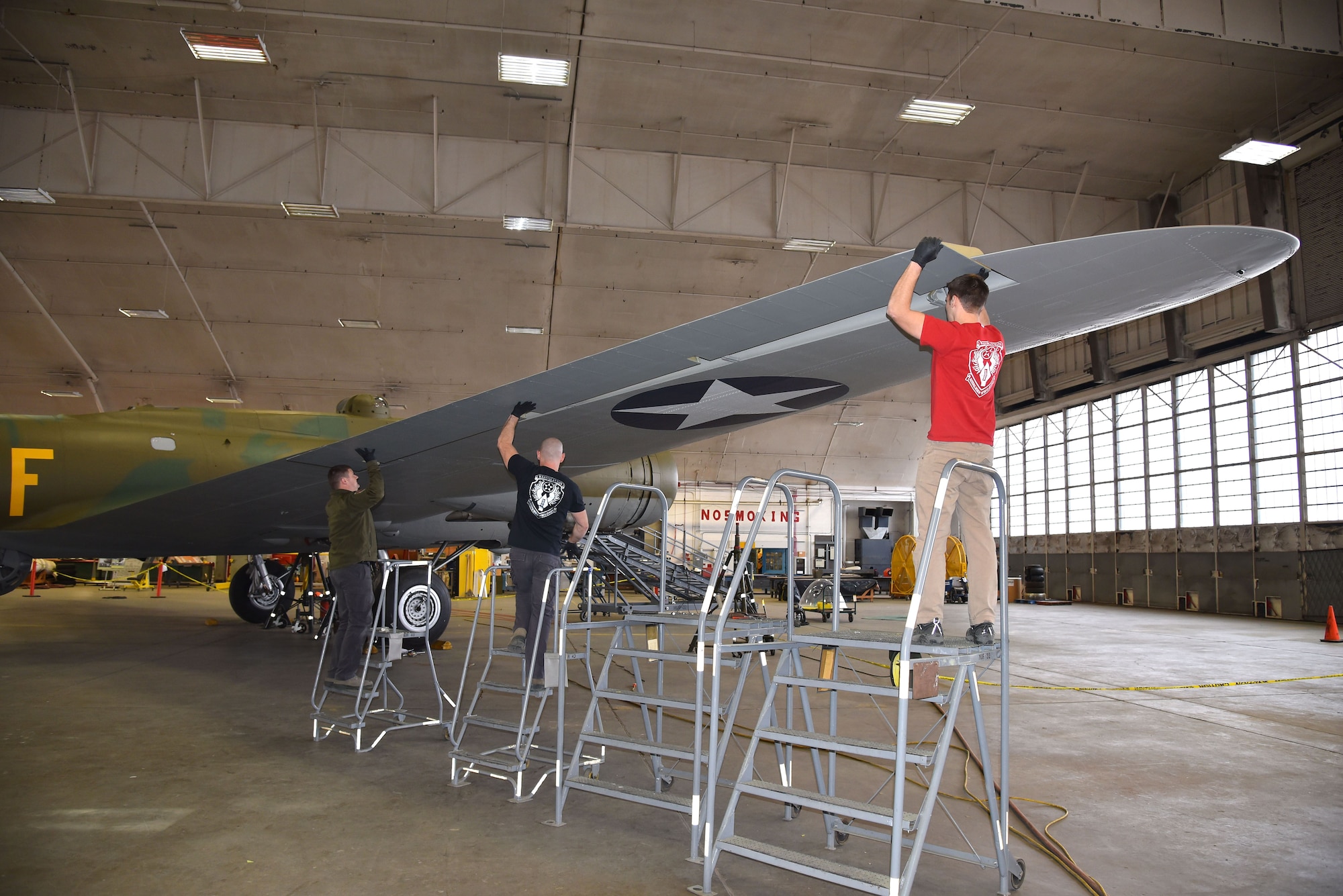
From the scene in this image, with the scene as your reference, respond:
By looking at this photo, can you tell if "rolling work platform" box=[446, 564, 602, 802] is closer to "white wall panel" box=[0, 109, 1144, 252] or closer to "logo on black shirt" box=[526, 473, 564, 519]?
"logo on black shirt" box=[526, 473, 564, 519]

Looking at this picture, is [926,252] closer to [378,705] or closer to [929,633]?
[929,633]

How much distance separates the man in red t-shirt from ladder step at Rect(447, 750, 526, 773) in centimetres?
236

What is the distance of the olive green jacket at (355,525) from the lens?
21.0ft

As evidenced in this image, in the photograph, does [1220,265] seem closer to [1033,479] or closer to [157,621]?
[157,621]

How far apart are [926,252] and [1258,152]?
14403 millimetres

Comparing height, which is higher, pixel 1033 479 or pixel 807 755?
pixel 1033 479

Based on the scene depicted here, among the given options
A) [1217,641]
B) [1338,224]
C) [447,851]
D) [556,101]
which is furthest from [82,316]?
[1338,224]

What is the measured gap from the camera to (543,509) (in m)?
5.00

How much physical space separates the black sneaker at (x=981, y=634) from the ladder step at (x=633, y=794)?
57.0 inches

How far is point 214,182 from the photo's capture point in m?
15.6

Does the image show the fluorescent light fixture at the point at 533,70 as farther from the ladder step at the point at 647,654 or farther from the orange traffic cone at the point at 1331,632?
the orange traffic cone at the point at 1331,632

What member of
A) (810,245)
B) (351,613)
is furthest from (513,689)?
(810,245)

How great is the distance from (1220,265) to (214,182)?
16.9 metres

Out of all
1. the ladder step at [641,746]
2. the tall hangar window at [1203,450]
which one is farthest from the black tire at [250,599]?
the tall hangar window at [1203,450]
